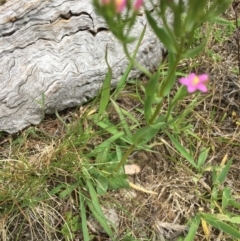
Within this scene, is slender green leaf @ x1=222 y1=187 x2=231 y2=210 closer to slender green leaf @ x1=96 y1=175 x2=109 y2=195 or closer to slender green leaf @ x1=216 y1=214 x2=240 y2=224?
slender green leaf @ x1=216 y1=214 x2=240 y2=224

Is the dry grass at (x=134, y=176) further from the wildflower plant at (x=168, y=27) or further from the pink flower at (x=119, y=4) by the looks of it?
the pink flower at (x=119, y=4)

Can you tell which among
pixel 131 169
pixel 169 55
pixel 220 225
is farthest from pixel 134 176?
pixel 169 55

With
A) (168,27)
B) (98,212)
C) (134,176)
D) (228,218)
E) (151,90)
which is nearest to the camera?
(168,27)

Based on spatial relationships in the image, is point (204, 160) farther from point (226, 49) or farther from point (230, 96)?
point (226, 49)

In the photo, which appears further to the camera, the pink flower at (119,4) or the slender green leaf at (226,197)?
the slender green leaf at (226,197)

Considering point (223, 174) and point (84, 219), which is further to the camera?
point (223, 174)

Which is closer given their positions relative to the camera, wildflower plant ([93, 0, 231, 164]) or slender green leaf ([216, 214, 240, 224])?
wildflower plant ([93, 0, 231, 164])

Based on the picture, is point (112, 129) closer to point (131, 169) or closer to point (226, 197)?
point (131, 169)

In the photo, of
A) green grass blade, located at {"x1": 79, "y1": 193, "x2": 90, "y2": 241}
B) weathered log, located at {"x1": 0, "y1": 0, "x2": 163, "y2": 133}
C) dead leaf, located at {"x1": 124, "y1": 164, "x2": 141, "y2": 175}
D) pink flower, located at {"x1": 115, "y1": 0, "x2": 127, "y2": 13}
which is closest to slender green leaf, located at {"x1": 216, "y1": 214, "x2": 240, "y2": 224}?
dead leaf, located at {"x1": 124, "y1": 164, "x2": 141, "y2": 175}

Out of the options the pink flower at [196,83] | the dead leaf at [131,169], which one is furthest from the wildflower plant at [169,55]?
the dead leaf at [131,169]
